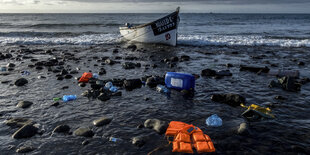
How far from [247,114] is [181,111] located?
6.24ft

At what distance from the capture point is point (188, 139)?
4.77 m

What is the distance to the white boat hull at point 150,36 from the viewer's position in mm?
20417

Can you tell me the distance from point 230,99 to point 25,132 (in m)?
6.10

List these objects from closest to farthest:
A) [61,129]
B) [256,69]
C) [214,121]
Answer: [61,129], [214,121], [256,69]

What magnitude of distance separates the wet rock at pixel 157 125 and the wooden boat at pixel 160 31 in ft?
48.1

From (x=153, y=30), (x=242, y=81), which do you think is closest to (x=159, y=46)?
(x=153, y=30)

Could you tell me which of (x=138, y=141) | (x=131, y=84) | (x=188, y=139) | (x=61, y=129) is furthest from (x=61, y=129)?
(x=131, y=84)

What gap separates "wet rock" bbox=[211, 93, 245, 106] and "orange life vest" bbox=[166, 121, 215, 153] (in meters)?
2.36

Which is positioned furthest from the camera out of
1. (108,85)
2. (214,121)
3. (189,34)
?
(189,34)

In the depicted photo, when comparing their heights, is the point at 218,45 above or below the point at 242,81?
above

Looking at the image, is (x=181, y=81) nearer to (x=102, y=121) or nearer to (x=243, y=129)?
(x=243, y=129)

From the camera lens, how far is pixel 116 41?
25.3 meters

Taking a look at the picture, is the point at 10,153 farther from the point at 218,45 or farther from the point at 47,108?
the point at 218,45

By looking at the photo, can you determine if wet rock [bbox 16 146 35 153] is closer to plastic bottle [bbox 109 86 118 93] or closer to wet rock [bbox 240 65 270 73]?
plastic bottle [bbox 109 86 118 93]
